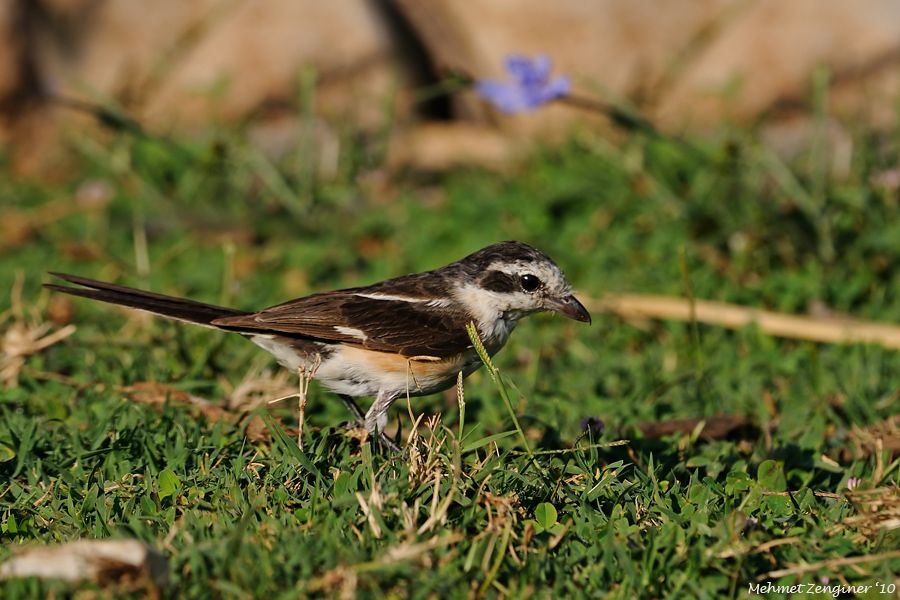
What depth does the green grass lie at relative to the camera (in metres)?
3.99

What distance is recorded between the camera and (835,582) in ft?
13.1

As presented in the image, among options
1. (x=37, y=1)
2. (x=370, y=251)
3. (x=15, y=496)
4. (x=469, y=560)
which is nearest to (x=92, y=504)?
(x=15, y=496)

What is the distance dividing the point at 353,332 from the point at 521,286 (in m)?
0.82

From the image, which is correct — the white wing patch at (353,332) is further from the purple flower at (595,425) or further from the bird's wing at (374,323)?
the purple flower at (595,425)

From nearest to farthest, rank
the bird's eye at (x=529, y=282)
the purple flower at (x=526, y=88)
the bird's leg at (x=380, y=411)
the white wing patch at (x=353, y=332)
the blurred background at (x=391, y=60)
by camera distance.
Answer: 1. the bird's leg at (x=380, y=411)
2. the white wing patch at (x=353, y=332)
3. the bird's eye at (x=529, y=282)
4. the purple flower at (x=526, y=88)
5. the blurred background at (x=391, y=60)

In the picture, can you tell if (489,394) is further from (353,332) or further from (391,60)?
(391,60)

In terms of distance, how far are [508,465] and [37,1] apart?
739cm

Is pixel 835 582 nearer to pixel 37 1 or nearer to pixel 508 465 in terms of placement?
pixel 508 465

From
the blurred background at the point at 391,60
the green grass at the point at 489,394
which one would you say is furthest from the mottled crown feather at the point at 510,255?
the blurred background at the point at 391,60

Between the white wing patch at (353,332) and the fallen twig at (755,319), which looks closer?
the white wing patch at (353,332)

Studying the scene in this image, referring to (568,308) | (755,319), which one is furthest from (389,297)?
(755,319)

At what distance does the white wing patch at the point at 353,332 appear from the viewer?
534 centimetres

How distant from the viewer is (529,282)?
5.55 metres

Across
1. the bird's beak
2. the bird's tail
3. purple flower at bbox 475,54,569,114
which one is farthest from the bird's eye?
purple flower at bbox 475,54,569,114
